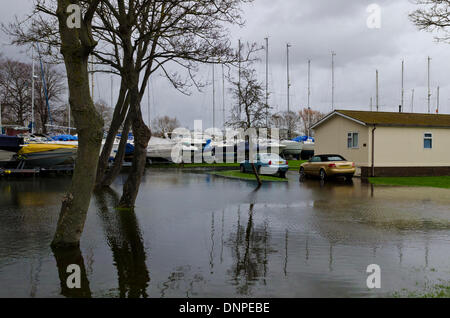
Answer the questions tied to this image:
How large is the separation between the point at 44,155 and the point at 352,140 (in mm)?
19614

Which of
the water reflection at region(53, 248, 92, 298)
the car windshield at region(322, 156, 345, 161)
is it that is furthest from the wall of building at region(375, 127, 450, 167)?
the water reflection at region(53, 248, 92, 298)

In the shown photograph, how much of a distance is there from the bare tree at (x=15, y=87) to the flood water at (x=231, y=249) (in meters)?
42.2

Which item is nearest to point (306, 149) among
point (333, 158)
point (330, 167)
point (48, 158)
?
point (333, 158)

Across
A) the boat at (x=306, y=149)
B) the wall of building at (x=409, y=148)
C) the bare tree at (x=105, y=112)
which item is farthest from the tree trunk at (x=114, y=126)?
the bare tree at (x=105, y=112)

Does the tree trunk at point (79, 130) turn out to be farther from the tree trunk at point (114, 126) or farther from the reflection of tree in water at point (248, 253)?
the tree trunk at point (114, 126)

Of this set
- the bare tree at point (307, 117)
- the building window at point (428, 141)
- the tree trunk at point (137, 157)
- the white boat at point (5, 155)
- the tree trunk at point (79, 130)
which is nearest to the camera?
the tree trunk at point (79, 130)

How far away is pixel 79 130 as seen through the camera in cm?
734

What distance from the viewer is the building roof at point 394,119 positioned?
2639cm

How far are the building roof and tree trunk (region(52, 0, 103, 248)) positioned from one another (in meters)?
21.4

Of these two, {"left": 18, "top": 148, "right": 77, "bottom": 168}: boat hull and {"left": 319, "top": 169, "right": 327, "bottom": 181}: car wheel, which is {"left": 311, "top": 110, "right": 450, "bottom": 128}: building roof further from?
{"left": 18, "top": 148, "right": 77, "bottom": 168}: boat hull

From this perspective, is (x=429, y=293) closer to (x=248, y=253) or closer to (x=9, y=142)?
(x=248, y=253)

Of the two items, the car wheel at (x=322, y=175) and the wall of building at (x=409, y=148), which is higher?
the wall of building at (x=409, y=148)

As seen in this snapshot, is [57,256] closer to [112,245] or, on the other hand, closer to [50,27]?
[112,245]

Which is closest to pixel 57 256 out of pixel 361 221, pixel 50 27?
pixel 361 221
